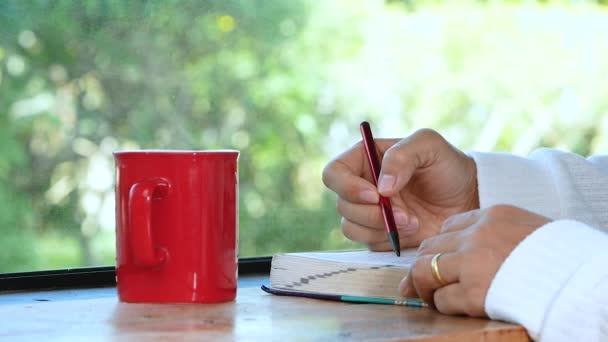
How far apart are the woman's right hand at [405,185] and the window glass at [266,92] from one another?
582 mm

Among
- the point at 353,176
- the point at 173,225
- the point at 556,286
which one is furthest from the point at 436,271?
the point at 353,176

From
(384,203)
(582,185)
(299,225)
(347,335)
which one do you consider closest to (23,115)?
→ (299,225)

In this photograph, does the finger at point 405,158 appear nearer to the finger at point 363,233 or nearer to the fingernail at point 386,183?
the fingernail at point 386,183

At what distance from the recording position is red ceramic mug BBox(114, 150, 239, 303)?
0.90m

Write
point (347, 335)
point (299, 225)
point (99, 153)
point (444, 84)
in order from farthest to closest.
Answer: point (444, 84), point (299, 225), point (99, 153), point (347, 335)

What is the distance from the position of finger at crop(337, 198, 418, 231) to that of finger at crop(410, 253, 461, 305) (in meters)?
0.30

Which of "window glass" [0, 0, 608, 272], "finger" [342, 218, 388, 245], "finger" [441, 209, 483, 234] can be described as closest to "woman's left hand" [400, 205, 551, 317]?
"finger" [441, 209, 483, 234]

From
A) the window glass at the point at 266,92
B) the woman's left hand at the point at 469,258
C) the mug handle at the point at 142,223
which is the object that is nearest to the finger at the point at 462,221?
the woman's left hand at the point at 469,258

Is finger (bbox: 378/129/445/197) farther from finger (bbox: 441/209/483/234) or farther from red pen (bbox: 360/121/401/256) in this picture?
finger (bbox: 441/209/483/234)

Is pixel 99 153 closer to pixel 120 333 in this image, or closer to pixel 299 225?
pixel 299 225

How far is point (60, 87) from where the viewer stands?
176cm

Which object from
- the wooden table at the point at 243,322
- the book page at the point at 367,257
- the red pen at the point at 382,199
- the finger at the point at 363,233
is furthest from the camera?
the finger at the point at 363,233

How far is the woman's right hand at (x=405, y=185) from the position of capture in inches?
45.3

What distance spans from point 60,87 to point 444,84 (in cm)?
109
